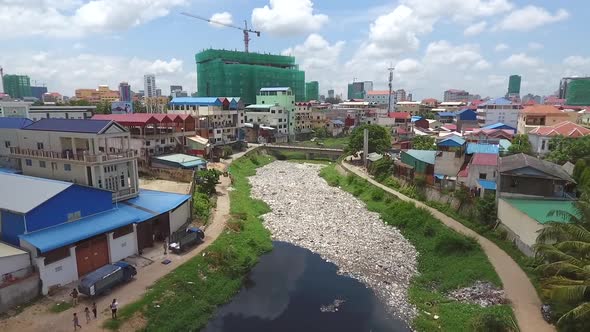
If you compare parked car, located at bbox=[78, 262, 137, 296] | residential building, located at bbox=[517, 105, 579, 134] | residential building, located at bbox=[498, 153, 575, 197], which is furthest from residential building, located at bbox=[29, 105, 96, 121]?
residential building, located at bbox=[517, 105, 579, 134]

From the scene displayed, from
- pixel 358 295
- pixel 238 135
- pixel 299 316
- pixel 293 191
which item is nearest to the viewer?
pixel 299 316

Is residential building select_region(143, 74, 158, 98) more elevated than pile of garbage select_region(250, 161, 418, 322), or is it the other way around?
residential building select_region(143, 74, 158, 98)

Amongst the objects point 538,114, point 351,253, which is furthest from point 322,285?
point 538,114

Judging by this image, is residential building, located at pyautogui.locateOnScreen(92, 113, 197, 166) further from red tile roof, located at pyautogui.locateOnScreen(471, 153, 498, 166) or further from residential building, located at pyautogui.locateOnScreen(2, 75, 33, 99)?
residential building, located at pyautogui.locateOnScreen(2, 75, 33, 99)

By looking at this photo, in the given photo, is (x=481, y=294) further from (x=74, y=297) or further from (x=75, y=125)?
(x=75, y=125)

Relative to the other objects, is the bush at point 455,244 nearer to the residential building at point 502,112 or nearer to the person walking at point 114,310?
the person walking at point 114,310

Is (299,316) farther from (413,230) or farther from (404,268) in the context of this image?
(413,230)

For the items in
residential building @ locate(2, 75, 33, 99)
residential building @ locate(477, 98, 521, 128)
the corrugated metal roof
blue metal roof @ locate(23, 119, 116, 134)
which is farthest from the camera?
residential building @ locate(2, 75, 33, 99)
